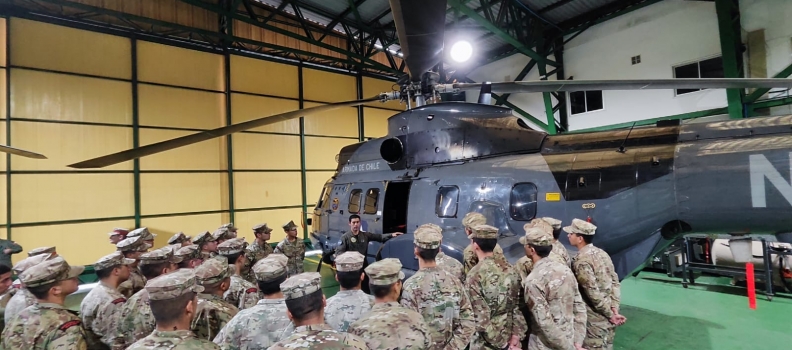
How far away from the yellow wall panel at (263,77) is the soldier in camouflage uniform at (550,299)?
39.4 feet

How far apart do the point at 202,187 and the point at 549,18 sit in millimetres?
12750

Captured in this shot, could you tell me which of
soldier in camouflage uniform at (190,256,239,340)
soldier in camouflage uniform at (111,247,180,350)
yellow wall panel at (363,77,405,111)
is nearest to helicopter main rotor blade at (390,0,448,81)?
soldier in camouflage uniform at (190,256,239,340)

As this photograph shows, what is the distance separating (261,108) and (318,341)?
12.7 meters

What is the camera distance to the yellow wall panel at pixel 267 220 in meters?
12.3

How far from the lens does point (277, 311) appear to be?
91.1 inches

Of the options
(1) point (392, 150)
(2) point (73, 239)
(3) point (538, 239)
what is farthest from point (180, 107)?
(3) point (538, 239)

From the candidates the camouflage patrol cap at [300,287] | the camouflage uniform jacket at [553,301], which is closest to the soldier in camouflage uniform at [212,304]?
the camouflage patrol cap at [300,287]

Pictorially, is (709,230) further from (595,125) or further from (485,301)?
(595,125)

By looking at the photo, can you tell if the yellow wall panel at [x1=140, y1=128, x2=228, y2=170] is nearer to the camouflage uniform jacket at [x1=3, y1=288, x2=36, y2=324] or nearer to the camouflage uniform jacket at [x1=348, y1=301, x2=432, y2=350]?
the camouflage uniform jacket at [x1=3, y1=288, x2=36, y2=324]

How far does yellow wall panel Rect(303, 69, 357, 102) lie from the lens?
14.2 metres

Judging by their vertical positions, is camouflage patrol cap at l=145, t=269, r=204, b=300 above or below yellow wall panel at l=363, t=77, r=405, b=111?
below

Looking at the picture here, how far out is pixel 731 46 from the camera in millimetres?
8633

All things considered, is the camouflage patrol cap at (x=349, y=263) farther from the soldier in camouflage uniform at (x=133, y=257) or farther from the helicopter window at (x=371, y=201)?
the helicopter window at (x=371, y=201)

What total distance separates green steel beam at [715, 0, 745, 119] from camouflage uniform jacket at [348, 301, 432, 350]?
10549mm
